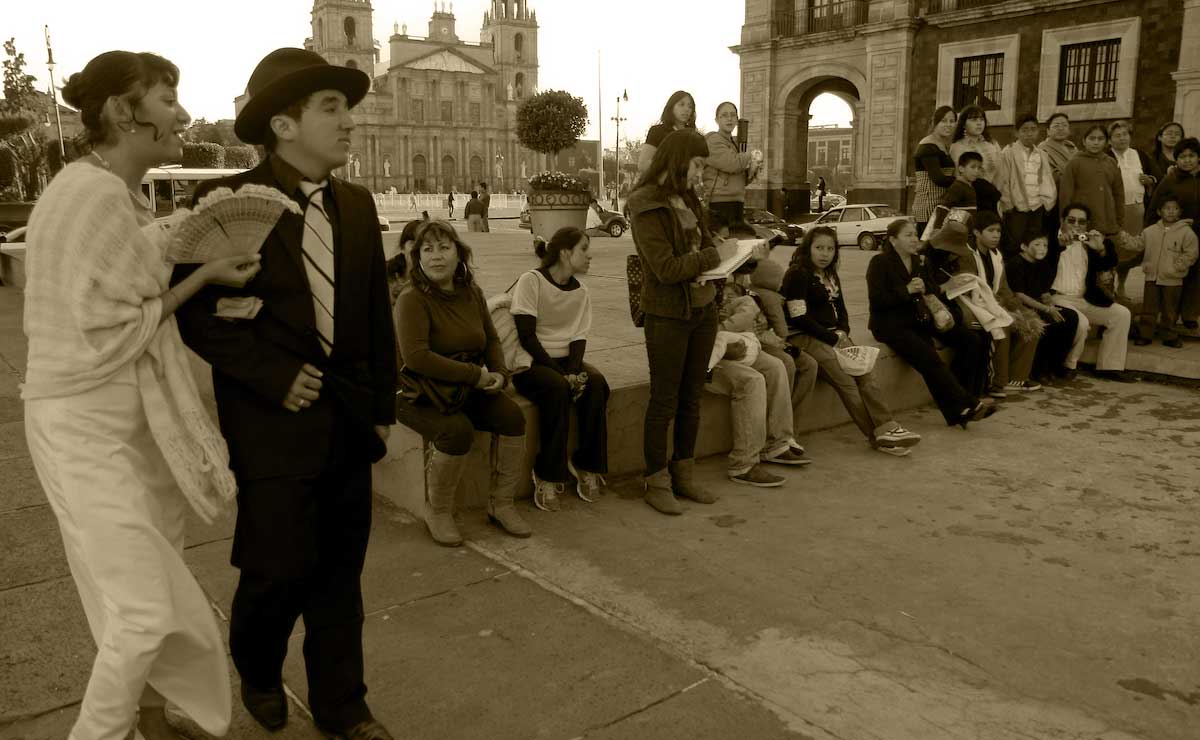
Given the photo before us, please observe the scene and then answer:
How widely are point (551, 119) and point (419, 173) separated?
49113 millimetres

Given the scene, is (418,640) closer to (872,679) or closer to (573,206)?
(872,679)

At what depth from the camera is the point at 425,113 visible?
4181 inches

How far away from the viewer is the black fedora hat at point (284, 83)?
2424mm

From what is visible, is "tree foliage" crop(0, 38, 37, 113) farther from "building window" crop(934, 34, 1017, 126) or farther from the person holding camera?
the person holding camera

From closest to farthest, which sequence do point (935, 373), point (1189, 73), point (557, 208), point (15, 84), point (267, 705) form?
point (267, 705) < point (935, 373) < point (557, 208) < point (1189, 73) < point (15, 84)

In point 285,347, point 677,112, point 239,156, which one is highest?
point 239,156

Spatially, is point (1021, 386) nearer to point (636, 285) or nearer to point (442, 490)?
point (636, 285)

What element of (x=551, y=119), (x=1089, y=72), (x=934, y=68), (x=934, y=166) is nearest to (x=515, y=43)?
(x=551, y=119)

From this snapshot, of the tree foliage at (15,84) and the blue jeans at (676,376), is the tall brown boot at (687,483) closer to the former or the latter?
the blue jeans at (676,376)

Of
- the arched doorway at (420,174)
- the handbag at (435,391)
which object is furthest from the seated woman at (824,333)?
the arched doorway at (420,174)

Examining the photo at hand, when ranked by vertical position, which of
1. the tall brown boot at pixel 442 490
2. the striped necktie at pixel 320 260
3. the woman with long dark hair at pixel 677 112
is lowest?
the tall brown boot at pixel 442 490

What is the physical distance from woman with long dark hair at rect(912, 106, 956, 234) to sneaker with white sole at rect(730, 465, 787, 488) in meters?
3.70

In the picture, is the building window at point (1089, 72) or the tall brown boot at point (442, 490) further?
the building window at point (1089, 72)

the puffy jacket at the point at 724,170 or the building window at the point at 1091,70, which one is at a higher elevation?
the building window at the point at 1091,70
